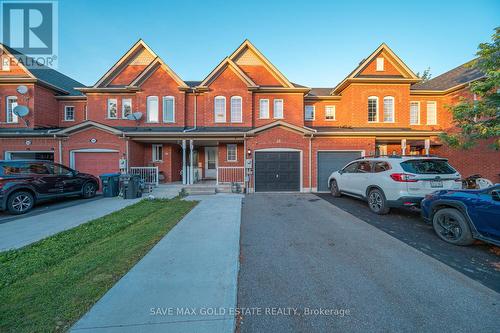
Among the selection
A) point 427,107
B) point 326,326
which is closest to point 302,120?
point 427,107

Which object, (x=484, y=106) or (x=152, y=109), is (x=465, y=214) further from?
(x=152, y=109)

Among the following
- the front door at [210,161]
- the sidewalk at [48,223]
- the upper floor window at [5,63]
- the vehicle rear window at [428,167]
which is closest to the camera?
the sidewalk at [48,223]

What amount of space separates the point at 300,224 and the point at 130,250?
4.39 m

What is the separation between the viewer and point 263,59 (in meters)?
15.3

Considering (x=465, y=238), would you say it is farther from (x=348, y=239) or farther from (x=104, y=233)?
(x=104, y=233)

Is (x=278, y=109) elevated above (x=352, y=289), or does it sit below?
above

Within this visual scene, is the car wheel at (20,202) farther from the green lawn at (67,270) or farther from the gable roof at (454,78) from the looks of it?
the gable roof at (454,78)

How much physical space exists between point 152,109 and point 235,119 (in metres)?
5.93

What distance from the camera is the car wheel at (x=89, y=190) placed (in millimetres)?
10231

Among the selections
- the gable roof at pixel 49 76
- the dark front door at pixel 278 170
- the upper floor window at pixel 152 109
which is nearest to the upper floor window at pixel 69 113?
the gable roof at pixel 49 76

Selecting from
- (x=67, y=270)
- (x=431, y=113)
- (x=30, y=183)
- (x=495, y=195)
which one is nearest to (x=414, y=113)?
(x=431, y=113)

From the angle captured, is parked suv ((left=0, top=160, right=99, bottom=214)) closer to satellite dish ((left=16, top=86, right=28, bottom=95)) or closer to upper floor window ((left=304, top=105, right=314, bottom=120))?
satellite dish ((left=16, top=86, right=28, bottom=95))

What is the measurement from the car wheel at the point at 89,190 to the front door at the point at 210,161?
7.82 meters

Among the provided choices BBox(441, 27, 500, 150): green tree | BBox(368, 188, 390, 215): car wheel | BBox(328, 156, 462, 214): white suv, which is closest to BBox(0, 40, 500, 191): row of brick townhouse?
BBox(441, 27, 500, 150): green tree
